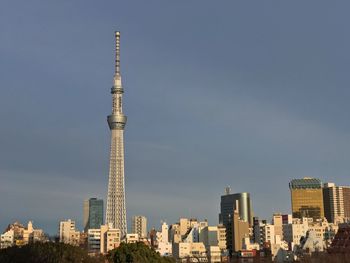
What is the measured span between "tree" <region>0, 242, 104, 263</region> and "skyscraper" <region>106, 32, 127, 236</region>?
71.7 metres

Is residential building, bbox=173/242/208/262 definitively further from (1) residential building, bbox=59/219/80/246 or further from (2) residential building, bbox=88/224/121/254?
(1) residential building, bbox=59/219/80/246

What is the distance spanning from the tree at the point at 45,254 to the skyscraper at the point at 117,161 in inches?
2822

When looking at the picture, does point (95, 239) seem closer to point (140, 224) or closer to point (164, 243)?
point (164, 243)

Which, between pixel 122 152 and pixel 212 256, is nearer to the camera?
pixel 212 256

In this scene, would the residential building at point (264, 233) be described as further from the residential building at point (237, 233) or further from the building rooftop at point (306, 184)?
the building rooftop at point (306, 184)

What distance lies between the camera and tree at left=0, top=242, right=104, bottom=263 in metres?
33.5

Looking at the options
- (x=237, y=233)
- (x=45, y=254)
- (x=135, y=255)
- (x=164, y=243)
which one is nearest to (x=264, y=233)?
(x=237, y=233)

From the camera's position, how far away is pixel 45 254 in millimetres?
34094

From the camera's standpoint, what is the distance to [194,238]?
104562mm

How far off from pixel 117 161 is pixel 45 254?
265 feet

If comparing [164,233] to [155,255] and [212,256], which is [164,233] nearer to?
[212,256]

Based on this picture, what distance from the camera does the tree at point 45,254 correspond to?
33.5 m

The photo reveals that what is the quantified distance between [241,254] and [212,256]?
272 inches

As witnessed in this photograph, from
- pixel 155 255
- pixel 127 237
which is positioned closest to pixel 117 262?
pixel 155 255
